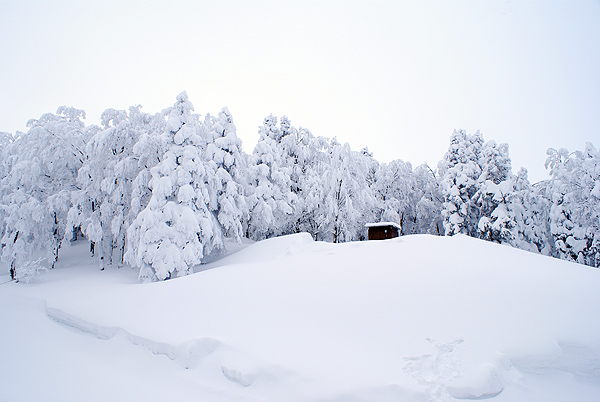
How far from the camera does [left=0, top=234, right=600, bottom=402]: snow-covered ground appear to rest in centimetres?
436

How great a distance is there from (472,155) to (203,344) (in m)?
30.0

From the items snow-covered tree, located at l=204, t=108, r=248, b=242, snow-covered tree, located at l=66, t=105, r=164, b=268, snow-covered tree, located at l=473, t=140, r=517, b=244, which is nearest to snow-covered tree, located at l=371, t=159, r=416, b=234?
snow-covered tree, located at l=473, t=140, r=517, b=244

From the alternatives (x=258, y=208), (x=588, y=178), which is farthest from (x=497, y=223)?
(x=258, y=208)

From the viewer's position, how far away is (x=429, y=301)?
5.96m

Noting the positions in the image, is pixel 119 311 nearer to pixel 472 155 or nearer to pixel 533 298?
pixel 533 298

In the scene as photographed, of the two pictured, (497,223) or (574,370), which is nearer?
(574,370)

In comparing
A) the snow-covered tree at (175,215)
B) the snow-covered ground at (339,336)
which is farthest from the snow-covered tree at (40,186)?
the snow-covered ground at (339,336)

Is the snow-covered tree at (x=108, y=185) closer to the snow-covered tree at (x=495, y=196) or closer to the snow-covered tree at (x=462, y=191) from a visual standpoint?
the snow-covered tree at (x=462, y=191)

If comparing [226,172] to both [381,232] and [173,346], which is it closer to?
[381,232]

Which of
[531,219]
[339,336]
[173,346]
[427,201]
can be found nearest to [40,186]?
[173,346]

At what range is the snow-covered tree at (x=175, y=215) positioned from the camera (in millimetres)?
13055

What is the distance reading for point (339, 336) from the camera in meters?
5.36

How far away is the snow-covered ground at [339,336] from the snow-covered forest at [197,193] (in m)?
6.06

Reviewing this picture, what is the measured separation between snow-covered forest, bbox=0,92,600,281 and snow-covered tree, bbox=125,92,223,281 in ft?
0.16
